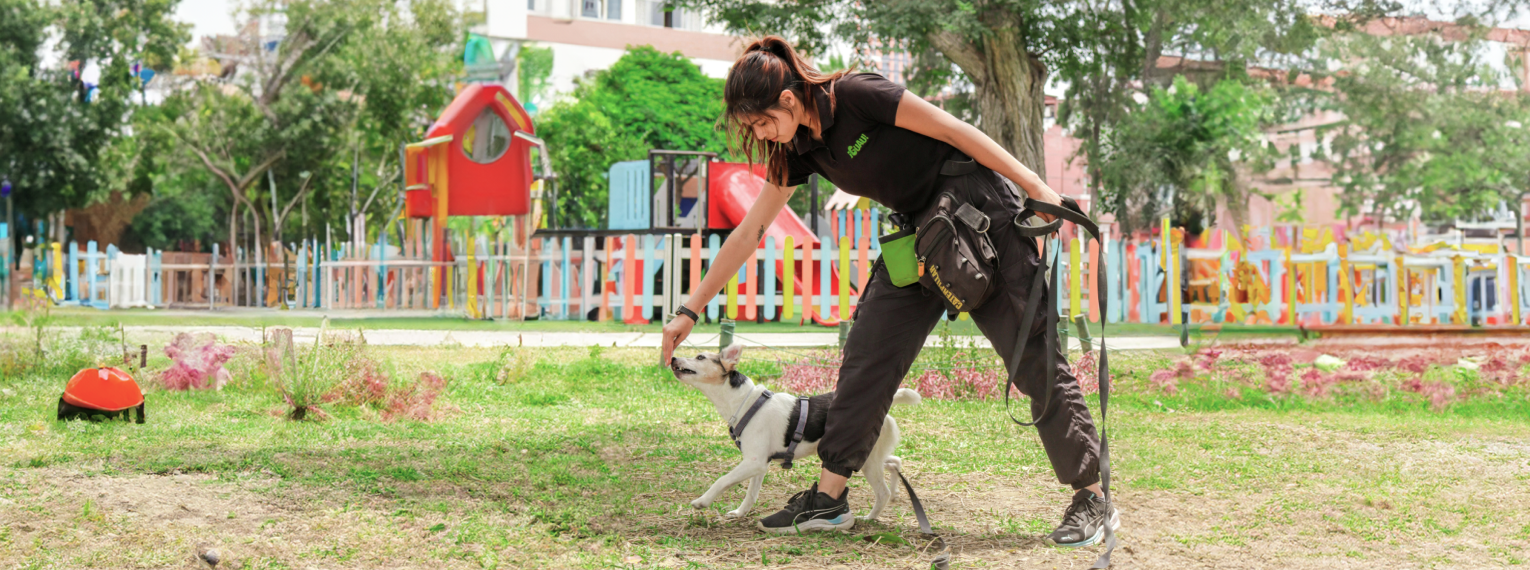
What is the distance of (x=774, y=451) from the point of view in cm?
386

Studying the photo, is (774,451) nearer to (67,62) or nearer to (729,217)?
(729,217)

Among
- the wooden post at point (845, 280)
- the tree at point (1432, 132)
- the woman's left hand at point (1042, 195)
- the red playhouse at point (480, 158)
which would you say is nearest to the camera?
the woman's left hand at point (1042, 195)

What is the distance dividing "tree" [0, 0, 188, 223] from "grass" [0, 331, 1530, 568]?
25833 millimetres

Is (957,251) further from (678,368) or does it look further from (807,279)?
(807,279)

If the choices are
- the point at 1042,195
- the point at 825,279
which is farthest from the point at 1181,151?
the point at 1042,195

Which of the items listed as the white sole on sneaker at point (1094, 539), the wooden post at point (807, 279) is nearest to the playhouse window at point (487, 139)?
the wooden post at point (807, 279)

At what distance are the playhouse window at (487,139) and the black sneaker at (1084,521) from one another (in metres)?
15.7

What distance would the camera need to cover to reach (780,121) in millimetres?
3383

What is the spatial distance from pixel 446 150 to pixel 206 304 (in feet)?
30.5

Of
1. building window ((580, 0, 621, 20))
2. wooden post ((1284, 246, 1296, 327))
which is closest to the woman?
wooden post ((1284, 246, 1296, 327))

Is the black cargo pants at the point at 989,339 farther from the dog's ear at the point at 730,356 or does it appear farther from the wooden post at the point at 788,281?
the wooden post at the point at 788,281

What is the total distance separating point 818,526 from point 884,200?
3.57ft

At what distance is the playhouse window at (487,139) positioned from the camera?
18125mm

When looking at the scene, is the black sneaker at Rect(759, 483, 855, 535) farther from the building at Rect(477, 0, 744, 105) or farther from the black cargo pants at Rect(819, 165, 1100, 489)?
the building at Rect(477, 0, 744, 105)
